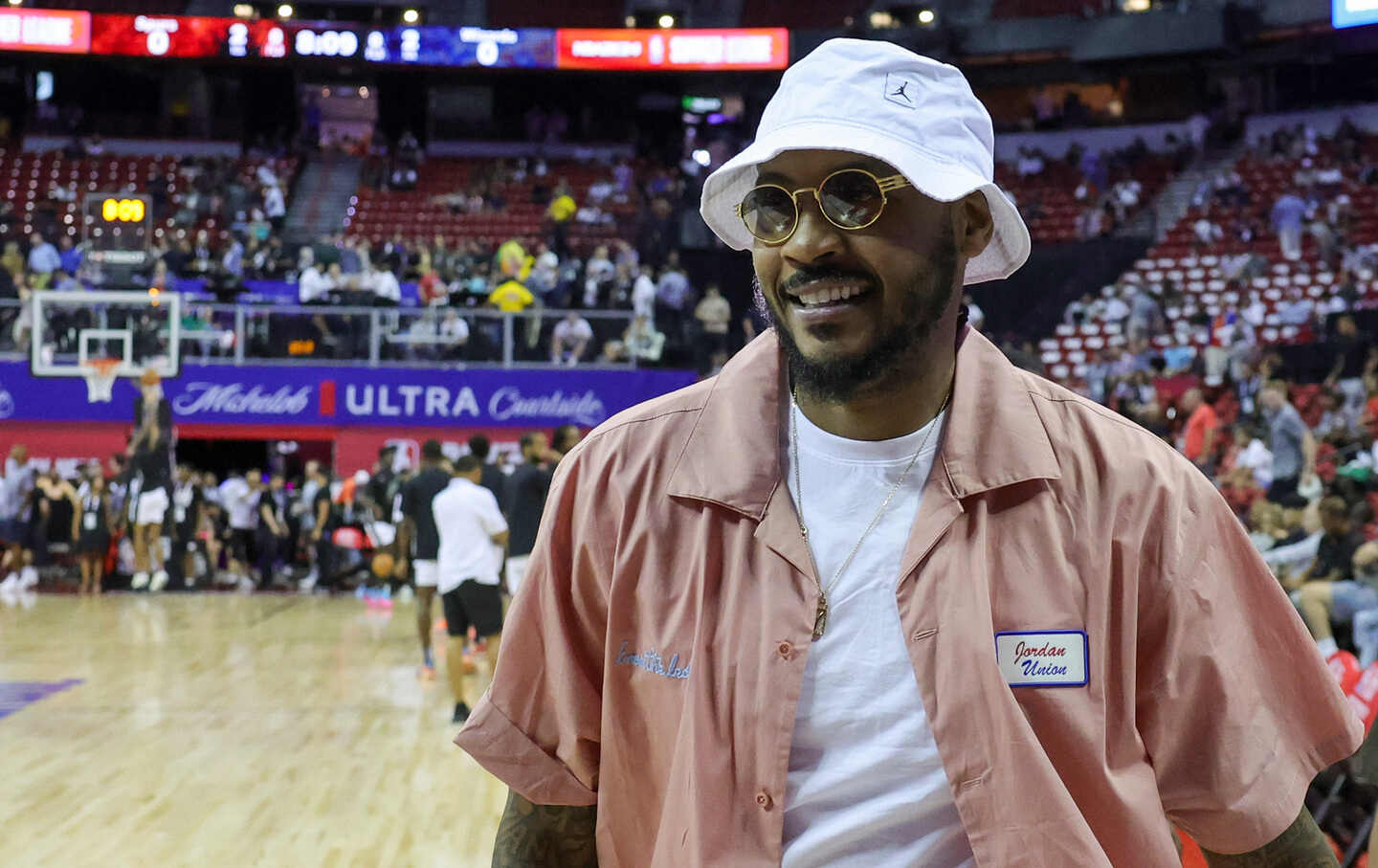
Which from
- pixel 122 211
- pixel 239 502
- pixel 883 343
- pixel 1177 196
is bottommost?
pixel 239 502

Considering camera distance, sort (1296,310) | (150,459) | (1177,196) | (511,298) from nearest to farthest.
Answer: (150,459) < (1296,310) < (511,298) < (1177,196)

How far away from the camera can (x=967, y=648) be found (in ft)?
5.19

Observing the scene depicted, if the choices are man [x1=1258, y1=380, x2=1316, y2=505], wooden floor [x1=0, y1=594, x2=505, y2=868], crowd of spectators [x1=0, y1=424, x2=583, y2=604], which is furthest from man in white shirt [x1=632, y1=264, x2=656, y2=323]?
man [x1=1258, y1=380, x2=1316, y2=505]

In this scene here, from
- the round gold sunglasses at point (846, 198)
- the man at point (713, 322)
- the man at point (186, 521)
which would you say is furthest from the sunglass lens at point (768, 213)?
the man at point (186, 521)

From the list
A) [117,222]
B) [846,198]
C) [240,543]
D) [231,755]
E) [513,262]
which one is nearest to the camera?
[846,198]

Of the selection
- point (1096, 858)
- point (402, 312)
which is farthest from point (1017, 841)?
point (402, 312)

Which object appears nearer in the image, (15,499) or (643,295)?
(15,499)

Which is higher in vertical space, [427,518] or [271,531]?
[427,518]

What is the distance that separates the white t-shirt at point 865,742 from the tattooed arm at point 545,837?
0.30 meters

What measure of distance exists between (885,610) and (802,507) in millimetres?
172

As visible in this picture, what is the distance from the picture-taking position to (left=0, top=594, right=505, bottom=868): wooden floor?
19.4 ft

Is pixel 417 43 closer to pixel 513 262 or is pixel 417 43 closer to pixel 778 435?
pixel 513 262

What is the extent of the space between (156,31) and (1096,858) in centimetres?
3003

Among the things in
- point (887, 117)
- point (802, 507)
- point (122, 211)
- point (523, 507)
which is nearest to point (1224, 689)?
point (802, 507)
